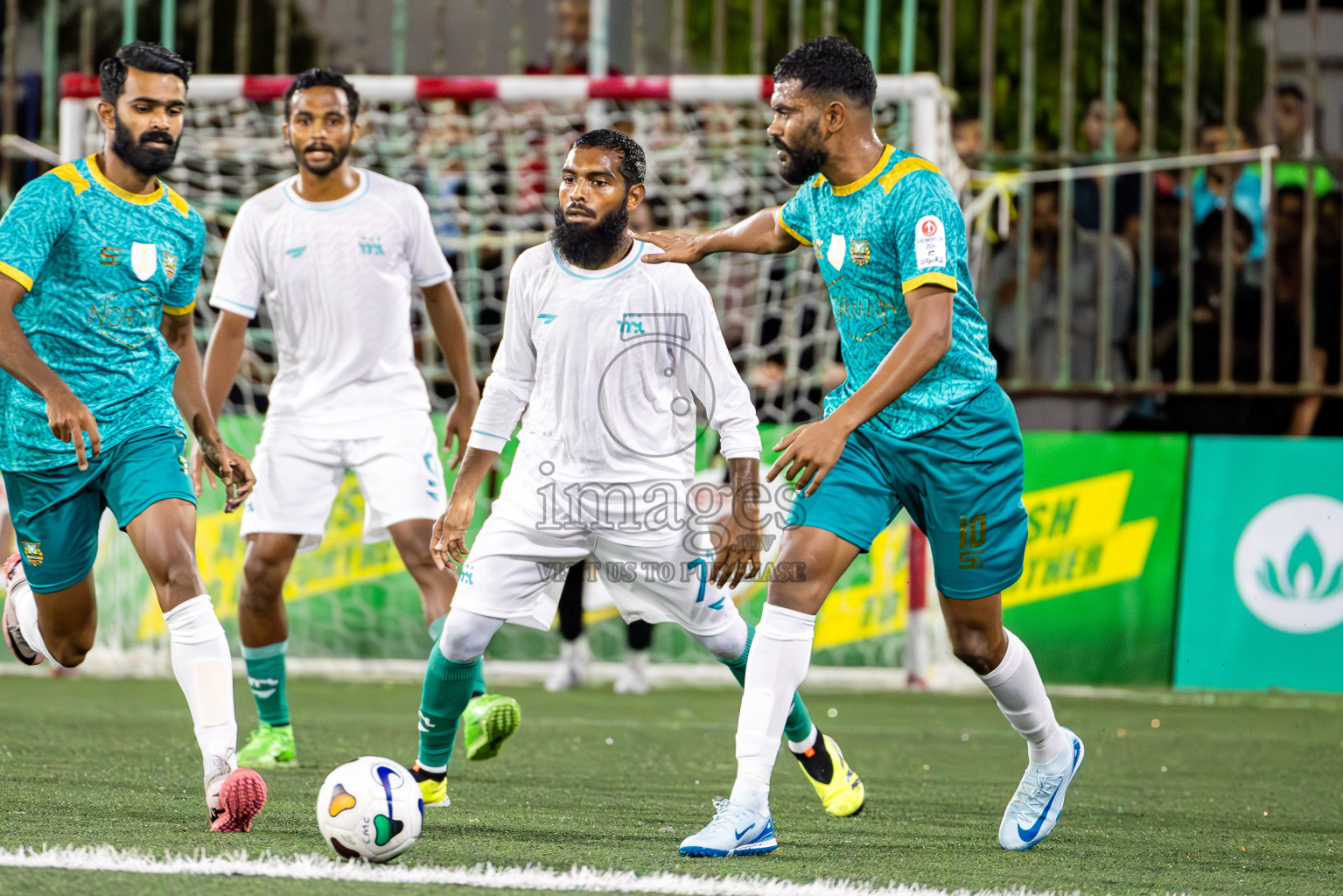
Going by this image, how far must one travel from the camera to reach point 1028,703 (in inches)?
173

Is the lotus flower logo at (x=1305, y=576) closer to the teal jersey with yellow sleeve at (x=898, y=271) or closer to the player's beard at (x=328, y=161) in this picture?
the teal jersey with yellow sleeve at (x=898, y=271)

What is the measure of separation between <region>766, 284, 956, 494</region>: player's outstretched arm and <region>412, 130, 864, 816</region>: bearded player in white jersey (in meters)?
0.59

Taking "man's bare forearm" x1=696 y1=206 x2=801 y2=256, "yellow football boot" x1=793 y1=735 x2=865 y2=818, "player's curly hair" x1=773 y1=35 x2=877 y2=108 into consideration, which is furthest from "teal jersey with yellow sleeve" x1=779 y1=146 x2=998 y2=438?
"yellow football boot" x1=793 y1=735 x2=865 y2=818

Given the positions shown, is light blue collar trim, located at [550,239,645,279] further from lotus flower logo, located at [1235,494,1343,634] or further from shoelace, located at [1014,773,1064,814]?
lotus flower logo, located at [1235,494,1343,634]

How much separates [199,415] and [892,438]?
211 centimetres

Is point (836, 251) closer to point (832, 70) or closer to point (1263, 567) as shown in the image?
point (832, 70)

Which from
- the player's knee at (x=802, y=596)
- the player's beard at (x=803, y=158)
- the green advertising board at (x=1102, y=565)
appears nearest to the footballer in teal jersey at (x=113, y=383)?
the player's knee at (x=802, y=596)

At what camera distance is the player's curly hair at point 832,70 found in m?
4.24

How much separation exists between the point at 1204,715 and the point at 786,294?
329 cm

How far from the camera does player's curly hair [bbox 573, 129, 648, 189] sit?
4.58 metres

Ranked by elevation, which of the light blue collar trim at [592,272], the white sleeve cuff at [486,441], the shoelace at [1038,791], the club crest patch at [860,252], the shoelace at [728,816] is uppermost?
the club crest patch at [860,252]

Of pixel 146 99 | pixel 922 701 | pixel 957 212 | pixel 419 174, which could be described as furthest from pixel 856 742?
pixel 419 174

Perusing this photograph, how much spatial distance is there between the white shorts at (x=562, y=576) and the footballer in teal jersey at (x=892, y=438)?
0.39 meters

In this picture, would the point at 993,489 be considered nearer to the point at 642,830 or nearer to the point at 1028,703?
the point at 1028,703
